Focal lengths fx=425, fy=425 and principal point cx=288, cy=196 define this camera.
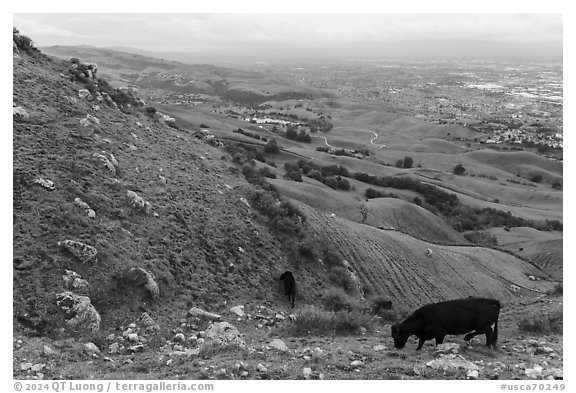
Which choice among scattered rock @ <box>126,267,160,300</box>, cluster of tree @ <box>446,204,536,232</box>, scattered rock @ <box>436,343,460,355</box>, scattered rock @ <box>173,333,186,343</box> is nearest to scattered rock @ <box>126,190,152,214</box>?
scattered rock @ <box>126,267,160,300</box>

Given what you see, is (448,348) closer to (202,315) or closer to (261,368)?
(261,368)

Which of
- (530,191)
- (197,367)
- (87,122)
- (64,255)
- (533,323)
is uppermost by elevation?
(87,122)

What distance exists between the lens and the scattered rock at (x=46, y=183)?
15414 millimetres

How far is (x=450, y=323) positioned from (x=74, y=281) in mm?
10813

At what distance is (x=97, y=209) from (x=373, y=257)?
1619 centimetres

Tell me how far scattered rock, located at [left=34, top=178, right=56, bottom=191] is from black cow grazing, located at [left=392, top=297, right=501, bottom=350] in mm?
12840

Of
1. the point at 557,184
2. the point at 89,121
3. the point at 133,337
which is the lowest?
the point at 557,184

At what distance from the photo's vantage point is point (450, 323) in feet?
37.8

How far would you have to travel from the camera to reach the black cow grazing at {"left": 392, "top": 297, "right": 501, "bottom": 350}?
1153cm

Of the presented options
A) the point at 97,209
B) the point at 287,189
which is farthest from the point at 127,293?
the point at 287,189

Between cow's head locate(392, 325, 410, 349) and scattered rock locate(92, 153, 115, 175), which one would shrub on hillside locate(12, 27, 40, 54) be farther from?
cow's head locate(392, 325, 410, 349)

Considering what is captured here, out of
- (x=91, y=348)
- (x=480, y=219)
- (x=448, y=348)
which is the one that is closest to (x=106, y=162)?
(x=91, y=348)

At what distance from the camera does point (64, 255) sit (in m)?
13.3

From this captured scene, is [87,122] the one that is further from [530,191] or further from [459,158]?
[459,158]
